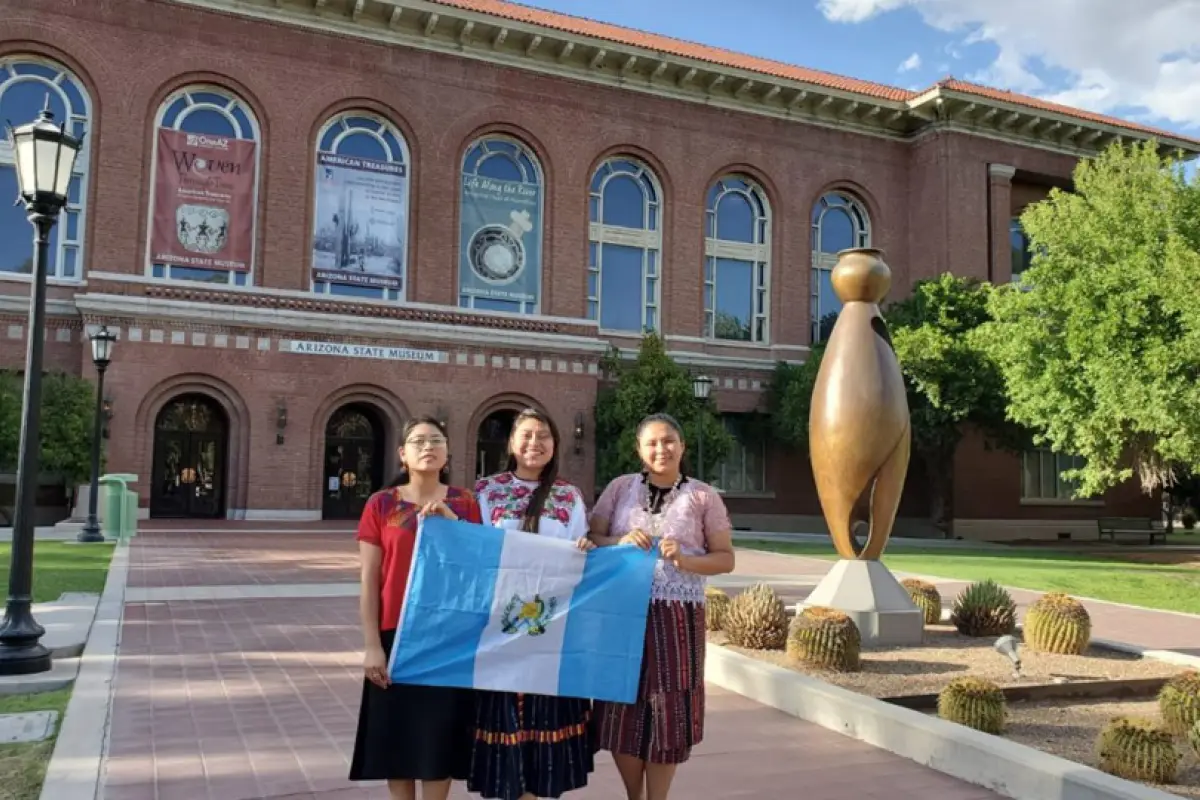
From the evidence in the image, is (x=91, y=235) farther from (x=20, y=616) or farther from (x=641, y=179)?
(x=20, y=616)

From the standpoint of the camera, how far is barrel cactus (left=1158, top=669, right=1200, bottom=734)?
6305mm

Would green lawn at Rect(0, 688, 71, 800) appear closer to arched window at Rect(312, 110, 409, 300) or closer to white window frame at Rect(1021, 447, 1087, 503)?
arched window at Rect(312, 110, 409, 300)

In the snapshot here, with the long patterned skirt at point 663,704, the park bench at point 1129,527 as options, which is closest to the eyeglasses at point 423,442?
the long patterned skirt at point 663,704

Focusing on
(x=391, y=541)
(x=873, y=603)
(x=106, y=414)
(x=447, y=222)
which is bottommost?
(x=873, y=603)

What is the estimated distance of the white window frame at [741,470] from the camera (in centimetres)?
3309

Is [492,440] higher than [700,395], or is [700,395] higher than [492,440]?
[700,395]

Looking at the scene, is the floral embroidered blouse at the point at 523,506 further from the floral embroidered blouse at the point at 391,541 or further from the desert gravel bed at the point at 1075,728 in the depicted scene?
the desert gravel bed at the point at 1075,728

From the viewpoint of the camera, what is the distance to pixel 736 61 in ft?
114

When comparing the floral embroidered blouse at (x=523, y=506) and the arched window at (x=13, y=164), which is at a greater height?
the arched window at (x=13, y=164)

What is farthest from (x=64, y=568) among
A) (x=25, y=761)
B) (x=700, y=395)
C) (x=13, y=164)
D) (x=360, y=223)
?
(x=13, y=164)

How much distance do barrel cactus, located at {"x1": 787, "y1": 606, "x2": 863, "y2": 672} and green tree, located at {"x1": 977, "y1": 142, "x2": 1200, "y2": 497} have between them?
1444cm

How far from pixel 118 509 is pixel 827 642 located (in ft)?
51.5

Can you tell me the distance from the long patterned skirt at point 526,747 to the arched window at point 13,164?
82.6 feet

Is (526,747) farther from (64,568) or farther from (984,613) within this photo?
(64,568)
